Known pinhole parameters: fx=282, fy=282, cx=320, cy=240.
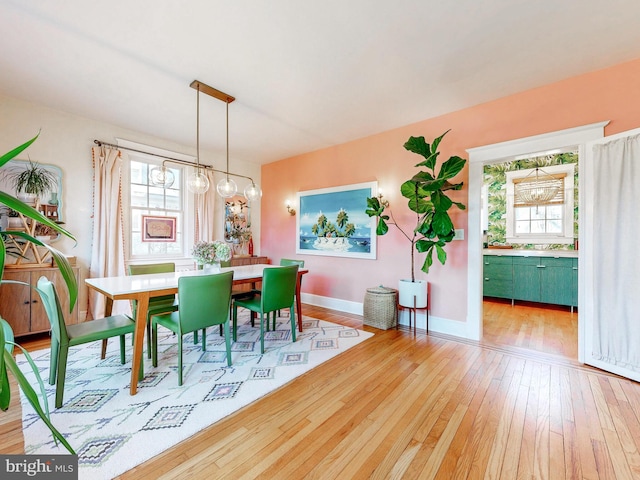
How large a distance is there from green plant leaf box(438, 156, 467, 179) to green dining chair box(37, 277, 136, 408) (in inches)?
130

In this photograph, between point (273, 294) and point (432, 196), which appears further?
point (432, 196)

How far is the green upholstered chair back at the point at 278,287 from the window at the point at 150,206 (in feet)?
8.47

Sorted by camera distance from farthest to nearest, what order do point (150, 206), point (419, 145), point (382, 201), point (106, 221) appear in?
point (150, 206) < point (382, 201) < point (106, 221) < point (419, 145)

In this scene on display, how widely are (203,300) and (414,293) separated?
243 centimetres

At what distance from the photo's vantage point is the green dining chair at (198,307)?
2238 mm

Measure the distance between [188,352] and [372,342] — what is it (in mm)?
1952

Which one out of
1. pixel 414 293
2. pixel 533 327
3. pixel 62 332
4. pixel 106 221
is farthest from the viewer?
pixel 106 221

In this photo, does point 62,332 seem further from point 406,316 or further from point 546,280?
point 546,280

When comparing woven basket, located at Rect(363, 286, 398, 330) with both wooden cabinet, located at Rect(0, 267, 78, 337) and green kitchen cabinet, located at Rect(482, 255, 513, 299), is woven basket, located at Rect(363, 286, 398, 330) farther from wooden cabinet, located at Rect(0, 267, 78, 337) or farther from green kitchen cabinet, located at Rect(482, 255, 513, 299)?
wooden cabinet, located at Rect(0, 267, 78, 337)

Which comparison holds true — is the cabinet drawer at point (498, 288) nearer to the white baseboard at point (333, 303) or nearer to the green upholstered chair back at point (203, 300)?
the white baseboard at point (333, 303)

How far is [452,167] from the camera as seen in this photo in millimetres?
3061

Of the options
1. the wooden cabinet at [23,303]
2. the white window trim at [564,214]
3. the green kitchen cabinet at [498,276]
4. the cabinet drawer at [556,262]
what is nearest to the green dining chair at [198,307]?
the wooden cabinet at [23,303]

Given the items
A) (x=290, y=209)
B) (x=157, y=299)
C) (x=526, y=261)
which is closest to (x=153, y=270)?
A: (x=157, y=299)

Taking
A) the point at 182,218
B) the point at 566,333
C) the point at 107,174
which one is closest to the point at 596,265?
the point at 566,333
